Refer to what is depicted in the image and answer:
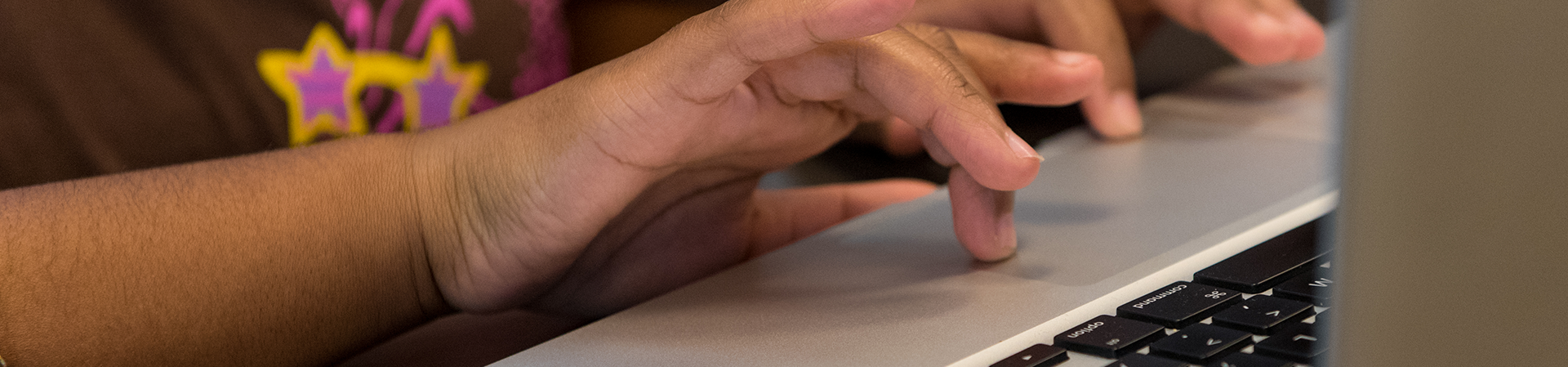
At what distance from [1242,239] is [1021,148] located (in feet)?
0.31

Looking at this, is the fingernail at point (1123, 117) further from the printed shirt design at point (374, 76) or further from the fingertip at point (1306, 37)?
the printed shirt design at point (374, 76)

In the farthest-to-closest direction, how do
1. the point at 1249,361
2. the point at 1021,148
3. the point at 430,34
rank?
the point at 430,34
the point at 1021,148
the point at 1249,361

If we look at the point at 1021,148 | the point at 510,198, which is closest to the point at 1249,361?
the point at 1021,148

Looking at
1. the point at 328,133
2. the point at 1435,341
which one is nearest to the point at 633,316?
the point at 1435,341

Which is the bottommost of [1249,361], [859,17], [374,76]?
[1249,361]

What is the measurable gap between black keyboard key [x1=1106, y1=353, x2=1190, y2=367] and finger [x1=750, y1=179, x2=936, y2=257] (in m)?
0.30

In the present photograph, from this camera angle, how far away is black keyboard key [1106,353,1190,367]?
26 cm

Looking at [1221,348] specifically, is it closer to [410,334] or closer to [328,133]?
[410,334]

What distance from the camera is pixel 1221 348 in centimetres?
27

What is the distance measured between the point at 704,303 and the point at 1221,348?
19 centimetres

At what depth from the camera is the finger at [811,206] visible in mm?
573

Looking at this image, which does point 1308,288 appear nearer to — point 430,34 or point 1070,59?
point 1070,59

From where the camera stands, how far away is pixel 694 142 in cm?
42

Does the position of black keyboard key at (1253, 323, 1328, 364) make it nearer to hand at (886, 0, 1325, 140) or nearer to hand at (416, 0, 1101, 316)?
hand at (416, 0, 1101, 316)
